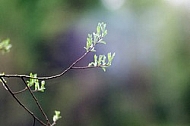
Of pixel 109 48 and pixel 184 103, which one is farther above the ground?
pixel 109 48

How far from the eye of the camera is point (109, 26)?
5.39ft

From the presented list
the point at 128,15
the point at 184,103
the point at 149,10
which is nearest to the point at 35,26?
the point at 128,15

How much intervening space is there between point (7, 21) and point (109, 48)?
0.49 m

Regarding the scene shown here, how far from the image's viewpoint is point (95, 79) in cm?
161

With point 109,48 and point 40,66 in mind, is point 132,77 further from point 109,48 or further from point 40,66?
point 40,66

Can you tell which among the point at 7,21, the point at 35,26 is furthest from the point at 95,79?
the point at 7,21

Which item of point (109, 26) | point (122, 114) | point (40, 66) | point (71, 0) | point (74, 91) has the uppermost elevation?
point (71, 0)

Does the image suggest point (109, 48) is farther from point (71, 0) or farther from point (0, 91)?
point (0, 91)

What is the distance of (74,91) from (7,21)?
451 millimetres

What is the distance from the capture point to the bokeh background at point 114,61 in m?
1.56

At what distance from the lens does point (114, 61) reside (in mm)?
1633

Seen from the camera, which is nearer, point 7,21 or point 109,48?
point 7,21

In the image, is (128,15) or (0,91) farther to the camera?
(128,15)

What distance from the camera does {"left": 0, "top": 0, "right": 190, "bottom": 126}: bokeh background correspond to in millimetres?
1562
